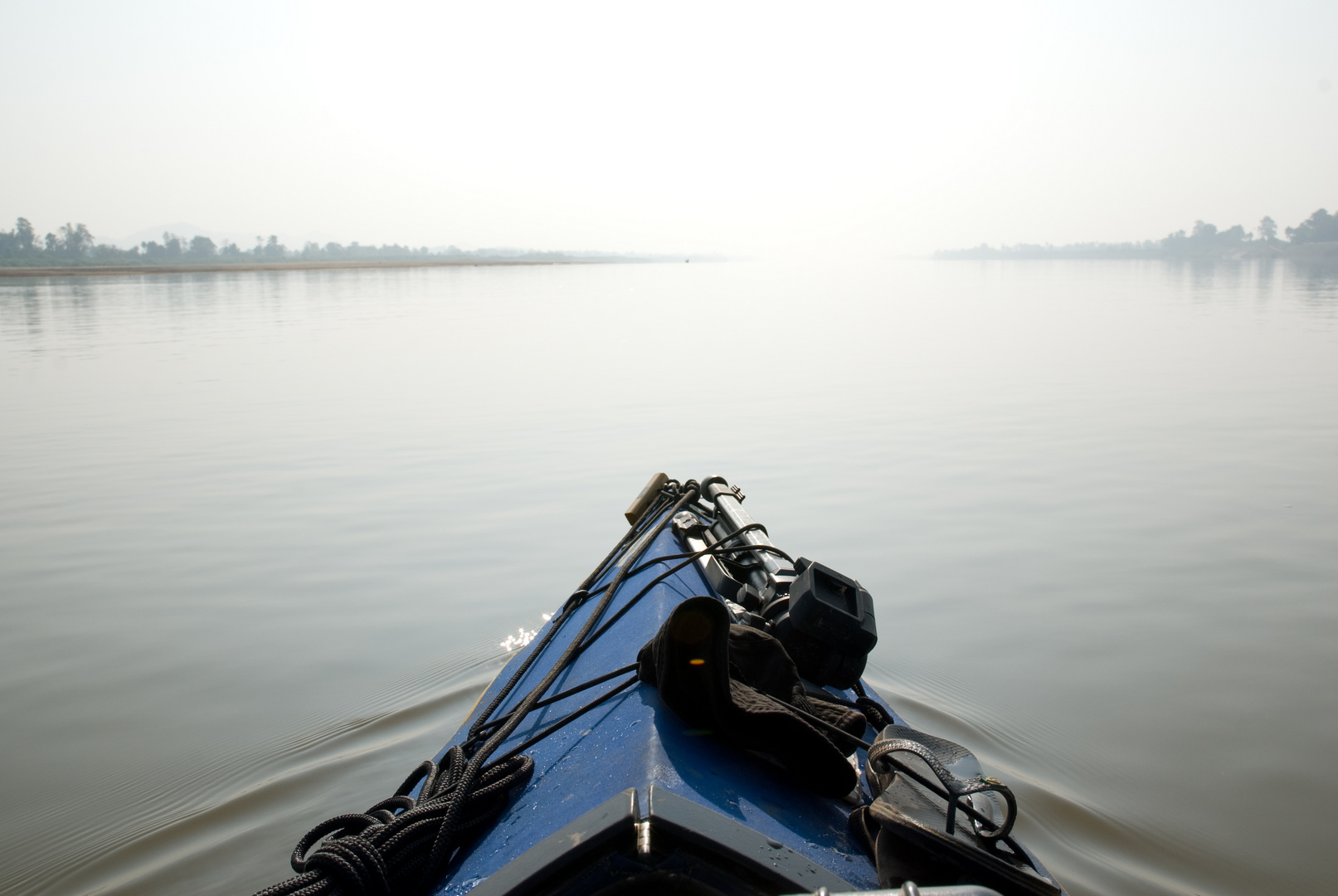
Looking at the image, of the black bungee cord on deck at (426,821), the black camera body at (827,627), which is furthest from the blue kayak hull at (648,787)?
the black camera body at (827,627)

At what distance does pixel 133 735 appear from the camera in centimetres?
401

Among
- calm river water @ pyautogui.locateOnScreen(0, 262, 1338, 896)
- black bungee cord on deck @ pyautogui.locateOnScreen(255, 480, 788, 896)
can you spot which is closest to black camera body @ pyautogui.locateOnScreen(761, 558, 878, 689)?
black bungee cord on deck @ pyautogui.locateOnScreen(255, 480, 788, 896)

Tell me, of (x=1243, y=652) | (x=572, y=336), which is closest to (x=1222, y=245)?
(x=572, y=336)

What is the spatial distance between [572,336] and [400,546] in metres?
14.0

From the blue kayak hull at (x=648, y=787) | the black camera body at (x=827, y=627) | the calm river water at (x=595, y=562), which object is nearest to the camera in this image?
the blue kayak hull at (x=648, y=787)

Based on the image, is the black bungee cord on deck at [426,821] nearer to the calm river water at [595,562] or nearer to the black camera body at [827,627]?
the black camera body at [827,627]

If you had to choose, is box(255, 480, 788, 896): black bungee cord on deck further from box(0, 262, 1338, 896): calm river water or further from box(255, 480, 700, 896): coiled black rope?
box(0, 262, 1338, 896): calm river water

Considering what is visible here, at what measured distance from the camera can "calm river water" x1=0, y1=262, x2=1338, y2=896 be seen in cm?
348

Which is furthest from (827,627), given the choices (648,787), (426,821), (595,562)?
(595,562)

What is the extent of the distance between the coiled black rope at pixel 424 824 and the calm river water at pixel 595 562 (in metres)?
1.42

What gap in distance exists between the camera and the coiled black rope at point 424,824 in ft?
5.54

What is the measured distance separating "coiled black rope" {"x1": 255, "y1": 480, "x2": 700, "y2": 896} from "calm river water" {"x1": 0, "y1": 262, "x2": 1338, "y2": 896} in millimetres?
1419

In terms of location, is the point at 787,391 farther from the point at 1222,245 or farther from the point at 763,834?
the point at 1222,245

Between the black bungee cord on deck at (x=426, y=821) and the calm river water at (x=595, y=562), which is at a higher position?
the black bungee cord on deck at (x=426, y=821)
